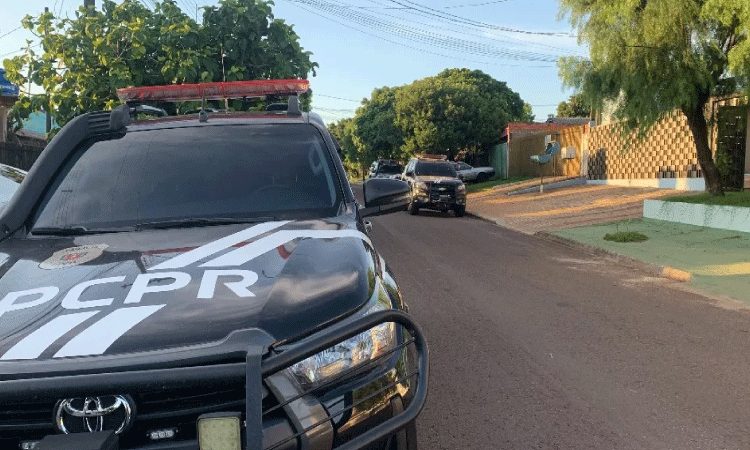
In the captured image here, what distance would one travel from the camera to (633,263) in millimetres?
11633

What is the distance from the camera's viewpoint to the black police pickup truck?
Answer: 6.57 feet

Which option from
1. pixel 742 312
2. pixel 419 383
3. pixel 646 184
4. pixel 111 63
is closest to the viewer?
pixel 419 383

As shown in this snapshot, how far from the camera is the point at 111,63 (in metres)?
8.80

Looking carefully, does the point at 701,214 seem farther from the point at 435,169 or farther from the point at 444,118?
the point at 444,118

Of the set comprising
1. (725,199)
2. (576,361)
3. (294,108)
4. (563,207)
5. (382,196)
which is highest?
(294,108)

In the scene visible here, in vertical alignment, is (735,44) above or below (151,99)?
above

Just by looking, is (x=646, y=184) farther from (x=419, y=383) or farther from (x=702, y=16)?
(x=419, y=383)

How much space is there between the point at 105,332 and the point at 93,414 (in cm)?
25

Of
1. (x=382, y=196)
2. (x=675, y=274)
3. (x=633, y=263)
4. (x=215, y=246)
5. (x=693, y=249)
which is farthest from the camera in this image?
(x=693, y=249)

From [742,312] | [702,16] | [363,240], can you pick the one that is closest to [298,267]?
[363,240]

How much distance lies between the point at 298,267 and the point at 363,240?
1.83 feet

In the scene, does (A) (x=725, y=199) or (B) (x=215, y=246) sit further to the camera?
(A) (x=725, y=199)

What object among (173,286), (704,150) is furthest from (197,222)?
(704,150)

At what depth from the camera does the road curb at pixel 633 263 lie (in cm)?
1027
